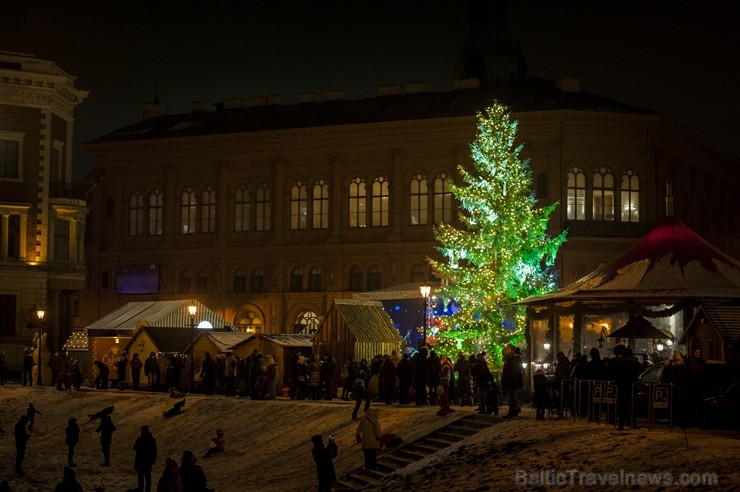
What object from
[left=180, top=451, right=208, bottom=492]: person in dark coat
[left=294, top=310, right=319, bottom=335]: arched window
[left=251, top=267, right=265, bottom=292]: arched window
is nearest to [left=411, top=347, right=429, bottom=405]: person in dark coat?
[left=180, top=451, right=208, bottom=492]: person in dark coat

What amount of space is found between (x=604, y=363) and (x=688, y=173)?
4889 cm

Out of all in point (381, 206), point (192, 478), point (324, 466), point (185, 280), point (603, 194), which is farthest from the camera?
point (185, 280)

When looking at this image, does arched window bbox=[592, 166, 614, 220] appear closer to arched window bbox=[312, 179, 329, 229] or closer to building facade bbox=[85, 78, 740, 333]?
building facade bbox=[85, 78, 740, 333]

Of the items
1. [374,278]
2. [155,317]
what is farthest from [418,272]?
[155,317]

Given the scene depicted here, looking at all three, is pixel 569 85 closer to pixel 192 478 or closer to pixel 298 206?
pixel 298 206

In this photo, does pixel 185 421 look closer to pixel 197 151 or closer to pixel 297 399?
pixel 297 399

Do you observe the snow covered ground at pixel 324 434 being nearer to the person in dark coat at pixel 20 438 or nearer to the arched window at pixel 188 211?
the person in dark coat at pixel 20 438

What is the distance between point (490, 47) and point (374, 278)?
2375cm

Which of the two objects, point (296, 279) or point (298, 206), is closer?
point (296, 279)

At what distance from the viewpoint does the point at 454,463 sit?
2603 cm

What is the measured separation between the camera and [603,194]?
69062 mm

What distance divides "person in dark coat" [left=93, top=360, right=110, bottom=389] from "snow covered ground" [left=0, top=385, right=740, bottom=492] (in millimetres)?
1191

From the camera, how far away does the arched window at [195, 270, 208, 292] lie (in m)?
75.5

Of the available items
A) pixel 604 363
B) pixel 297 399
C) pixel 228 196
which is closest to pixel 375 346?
pixel 297 399
